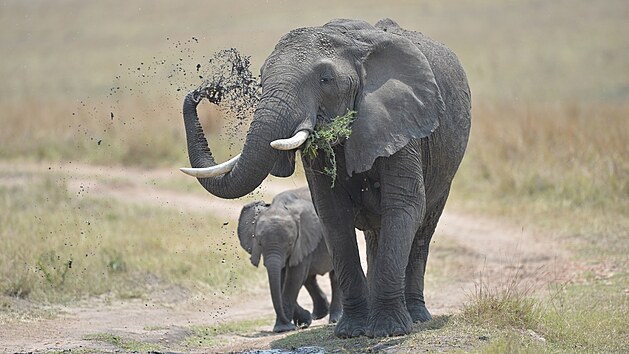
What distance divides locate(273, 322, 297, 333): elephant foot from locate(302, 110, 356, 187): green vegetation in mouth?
112 inches

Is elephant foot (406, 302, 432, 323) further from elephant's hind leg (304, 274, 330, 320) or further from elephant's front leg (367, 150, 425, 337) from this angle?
elephant's hind leg (304, 274, 330, 320)

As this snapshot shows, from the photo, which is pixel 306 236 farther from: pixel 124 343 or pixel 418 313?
pixel 124 343

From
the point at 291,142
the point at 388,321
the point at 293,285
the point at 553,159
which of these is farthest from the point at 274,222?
the point at 553,159

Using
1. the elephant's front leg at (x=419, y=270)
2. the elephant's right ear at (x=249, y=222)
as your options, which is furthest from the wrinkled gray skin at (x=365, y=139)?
the elephant's right ear at (x=249, y=222)

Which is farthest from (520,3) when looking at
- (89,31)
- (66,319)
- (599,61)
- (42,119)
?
(66,319)

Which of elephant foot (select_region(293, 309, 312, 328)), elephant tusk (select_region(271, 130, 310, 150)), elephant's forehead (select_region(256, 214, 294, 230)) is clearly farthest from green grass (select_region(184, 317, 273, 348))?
elephant tusk (select_region(271, 130, 310, 150))

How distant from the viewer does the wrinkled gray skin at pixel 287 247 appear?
11.1 m

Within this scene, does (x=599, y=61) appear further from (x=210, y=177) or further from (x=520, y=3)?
(x=210, y=177)

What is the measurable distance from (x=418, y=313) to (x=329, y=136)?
2320 mm

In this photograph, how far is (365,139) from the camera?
849 cm

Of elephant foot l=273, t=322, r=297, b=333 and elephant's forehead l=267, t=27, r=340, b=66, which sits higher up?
elephant's forehead l=267, t=27, r=340, b=66

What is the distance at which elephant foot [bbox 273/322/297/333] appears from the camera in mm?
10984

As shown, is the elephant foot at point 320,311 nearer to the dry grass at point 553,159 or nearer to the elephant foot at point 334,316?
the elephant foot at point 334,316

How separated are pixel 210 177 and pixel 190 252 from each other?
605 centimetres
